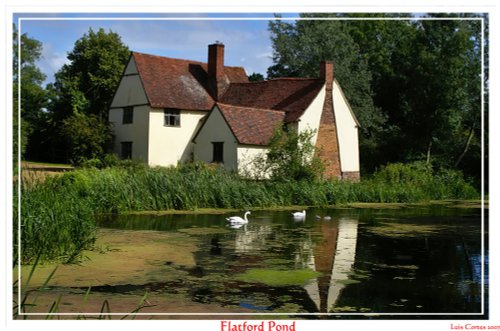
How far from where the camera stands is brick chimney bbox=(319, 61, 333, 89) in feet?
Result: 120

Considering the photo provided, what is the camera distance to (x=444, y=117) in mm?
32062

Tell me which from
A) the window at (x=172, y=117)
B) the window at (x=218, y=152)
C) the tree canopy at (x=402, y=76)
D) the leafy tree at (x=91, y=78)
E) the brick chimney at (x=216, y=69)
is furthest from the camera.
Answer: the brick chimney at (x=216, y=69)

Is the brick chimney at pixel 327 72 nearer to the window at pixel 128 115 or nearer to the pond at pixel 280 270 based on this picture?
the window at pixel 128 115

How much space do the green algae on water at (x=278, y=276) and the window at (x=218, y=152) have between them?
23.4 metres

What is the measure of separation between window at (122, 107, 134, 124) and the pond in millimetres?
20702

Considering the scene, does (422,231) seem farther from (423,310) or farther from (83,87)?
(83,87)

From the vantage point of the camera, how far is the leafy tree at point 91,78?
38750 millimetres

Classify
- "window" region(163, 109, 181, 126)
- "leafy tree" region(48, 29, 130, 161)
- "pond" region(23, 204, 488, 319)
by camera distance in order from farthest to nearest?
"leafy tree" region(48, 29, 130, 161), "window" region(163, 109, 181, 126), "pond" region(23, 204, 488, 319)

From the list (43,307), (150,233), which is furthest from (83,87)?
(43,307)

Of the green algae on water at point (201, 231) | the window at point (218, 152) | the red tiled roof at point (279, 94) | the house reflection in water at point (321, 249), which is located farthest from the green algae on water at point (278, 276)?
the red tiled roof at point (279, 94)

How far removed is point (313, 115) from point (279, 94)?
2.71 metres

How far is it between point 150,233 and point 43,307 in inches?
308

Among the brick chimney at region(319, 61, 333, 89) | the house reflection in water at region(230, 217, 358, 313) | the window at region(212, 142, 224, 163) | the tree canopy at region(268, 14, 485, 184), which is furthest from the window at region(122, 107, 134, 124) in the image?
the house reflection in water at region(230, 217, 358, 313)

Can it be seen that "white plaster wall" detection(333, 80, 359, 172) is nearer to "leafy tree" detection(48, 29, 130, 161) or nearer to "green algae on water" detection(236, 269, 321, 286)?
"leafy tree" detection(48, 29, 130, 161)
